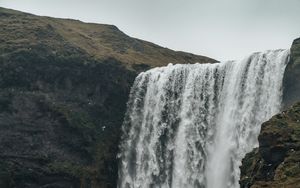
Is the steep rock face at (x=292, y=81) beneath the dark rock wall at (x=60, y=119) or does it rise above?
above

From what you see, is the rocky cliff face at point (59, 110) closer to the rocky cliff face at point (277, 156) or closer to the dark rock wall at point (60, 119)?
the dark rock wall at point (60, 119)

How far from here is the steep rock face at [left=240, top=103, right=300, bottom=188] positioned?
167 feet

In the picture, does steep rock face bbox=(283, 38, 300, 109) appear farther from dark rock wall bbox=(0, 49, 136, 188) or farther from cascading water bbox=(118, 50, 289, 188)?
dark rock wall bbox=(0, 49, 136, 188)

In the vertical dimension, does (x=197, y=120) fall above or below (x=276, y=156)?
above

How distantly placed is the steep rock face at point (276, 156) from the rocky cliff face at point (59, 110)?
1022 inches

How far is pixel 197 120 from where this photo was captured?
2987 inches

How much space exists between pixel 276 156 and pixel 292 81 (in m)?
13.3

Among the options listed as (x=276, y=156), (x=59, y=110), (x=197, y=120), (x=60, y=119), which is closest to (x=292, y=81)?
(x=276, y=156)

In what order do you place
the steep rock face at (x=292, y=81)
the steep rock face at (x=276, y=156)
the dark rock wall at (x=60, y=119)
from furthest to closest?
the dark rock wall at (x=60, y=119), the steep rock face at (x=292, y=81), the steep rock face at (x=276, y=156)

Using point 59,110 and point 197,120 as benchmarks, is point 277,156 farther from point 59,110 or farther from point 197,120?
point 59,110

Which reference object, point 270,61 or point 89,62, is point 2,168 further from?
point 270,61

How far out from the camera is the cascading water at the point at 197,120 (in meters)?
67.7

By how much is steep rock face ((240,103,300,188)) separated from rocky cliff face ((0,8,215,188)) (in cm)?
2595

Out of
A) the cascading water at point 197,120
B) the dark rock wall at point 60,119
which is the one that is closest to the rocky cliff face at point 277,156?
the cascading water at point 197,120
